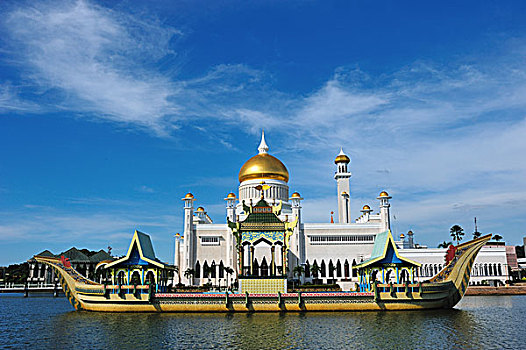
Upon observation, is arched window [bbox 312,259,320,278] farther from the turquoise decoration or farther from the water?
the water

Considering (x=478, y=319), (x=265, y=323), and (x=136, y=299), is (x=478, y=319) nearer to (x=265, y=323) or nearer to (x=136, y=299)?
(x=265, y=323)

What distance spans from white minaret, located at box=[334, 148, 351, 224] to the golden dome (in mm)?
8225

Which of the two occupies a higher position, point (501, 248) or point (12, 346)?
point (501, 248)

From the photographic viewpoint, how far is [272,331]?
2264 centimetres

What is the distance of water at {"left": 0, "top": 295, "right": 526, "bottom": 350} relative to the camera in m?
19.8

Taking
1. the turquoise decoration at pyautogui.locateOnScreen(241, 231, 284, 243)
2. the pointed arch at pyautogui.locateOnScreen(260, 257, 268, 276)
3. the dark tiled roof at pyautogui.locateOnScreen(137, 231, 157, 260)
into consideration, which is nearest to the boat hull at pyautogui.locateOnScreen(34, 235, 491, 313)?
the dark tiled roof at pyautogui.locateOnScreen(137, 231, 157, 260)

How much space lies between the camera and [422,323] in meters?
25.0

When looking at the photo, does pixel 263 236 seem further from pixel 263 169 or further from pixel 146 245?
pixel 263 169

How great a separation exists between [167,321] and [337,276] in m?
37.6

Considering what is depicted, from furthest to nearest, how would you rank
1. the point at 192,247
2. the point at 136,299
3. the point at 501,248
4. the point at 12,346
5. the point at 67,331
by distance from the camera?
the point at 501,248 < the point at 192,247 < the point at 136,299 < the point at 67,331 < the point at 12,346

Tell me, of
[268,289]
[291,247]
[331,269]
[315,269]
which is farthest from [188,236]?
[268,289]

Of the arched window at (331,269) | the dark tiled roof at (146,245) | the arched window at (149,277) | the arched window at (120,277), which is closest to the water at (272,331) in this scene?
the arched window at (120,277)

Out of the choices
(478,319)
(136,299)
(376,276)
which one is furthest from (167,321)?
(478,319)

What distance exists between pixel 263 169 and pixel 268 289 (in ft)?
117
